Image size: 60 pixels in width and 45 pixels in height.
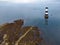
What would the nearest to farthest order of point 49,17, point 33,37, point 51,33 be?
point 33,37, point 51,33, point 49,17

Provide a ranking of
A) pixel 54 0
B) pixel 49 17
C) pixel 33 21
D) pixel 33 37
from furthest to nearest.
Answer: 1. pixel 54 0
2. pixel 49 17
3. pixel 33 21
4. pixel 33 37

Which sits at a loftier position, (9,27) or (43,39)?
(9,27)

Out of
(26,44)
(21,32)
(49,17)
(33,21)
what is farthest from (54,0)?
(26,44)

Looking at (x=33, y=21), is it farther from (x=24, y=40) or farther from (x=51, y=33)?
(x=24, y=40)

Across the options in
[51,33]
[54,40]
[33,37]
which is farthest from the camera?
[51,33]

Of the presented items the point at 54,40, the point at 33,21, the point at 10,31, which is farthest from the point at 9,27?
the point at 33,21

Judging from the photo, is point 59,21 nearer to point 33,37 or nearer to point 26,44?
point 33,37

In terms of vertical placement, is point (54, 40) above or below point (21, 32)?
below

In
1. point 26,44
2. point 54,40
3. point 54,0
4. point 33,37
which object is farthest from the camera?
point 54,0

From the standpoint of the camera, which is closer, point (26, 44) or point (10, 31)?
point (26, 44)
